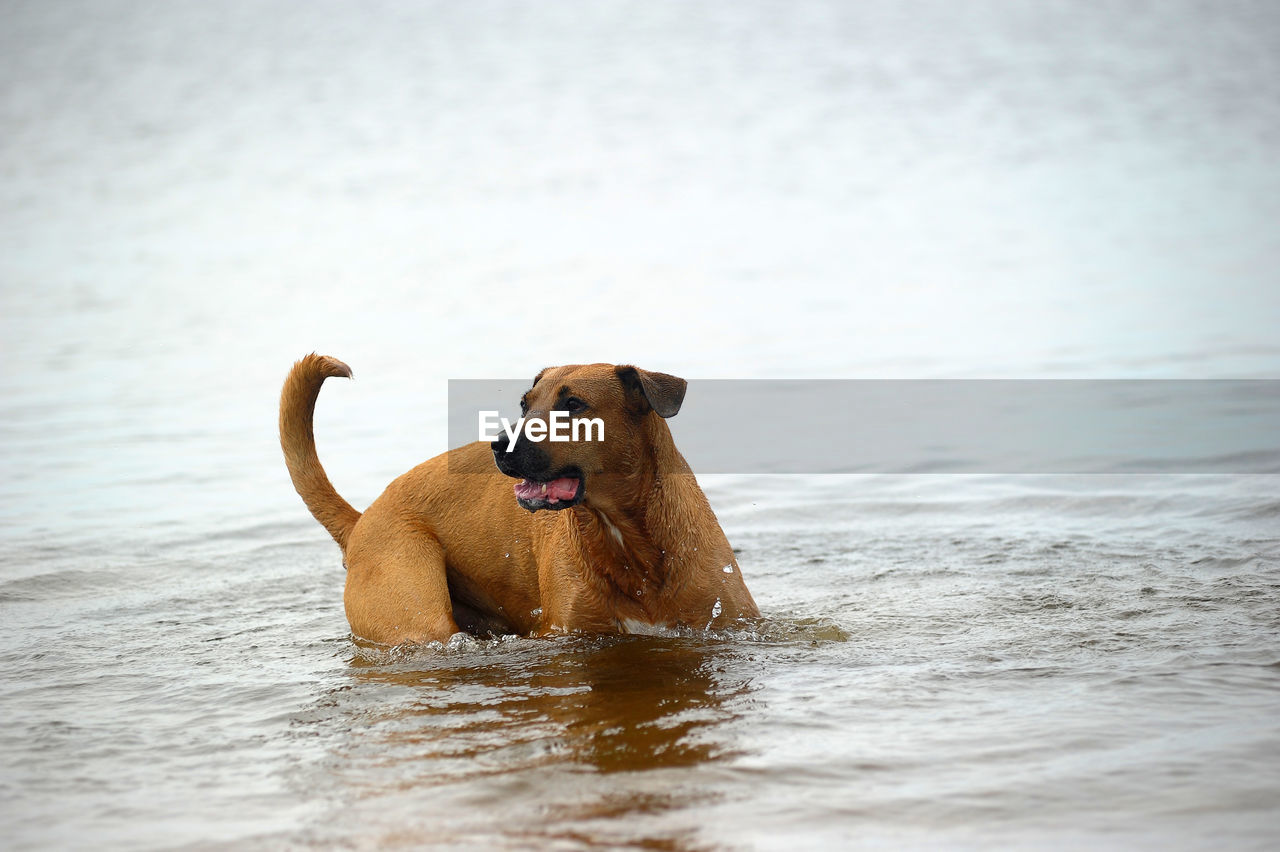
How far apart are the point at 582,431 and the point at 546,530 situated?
2.59 ft

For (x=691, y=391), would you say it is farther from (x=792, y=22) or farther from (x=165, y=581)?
(x=792, y=22)

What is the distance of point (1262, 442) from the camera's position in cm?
991

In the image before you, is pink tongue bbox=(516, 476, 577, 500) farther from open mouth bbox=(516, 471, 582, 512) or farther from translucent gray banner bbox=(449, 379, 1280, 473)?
translucent gray banner bbox=(449, 379, 1280, 473)

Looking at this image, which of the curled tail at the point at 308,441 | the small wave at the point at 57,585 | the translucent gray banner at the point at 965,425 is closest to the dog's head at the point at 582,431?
the curled tail at the point at 308,441

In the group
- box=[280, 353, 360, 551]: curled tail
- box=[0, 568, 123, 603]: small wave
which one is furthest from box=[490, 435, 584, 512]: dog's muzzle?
box=[0, 568, 123, 603]: small wave

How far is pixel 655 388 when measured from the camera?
18.1 ft

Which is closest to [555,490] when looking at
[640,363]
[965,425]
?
[965,425]

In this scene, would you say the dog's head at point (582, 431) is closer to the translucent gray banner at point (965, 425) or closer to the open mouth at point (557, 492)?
the open mouth at point (557, 492)

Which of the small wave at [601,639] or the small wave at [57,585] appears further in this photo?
the small wave at [57,585]

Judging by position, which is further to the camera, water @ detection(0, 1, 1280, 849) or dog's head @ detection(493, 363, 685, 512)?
dog's head @ detection(493, 363, 685, 512)

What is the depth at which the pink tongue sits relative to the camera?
218 inches

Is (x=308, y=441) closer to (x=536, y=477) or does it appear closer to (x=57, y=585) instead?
(x=536, y=477)

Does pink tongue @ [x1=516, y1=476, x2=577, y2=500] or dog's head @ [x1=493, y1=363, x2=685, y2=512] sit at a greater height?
dog's head @ [x1=493, y1=363, x2=685, y2=512]

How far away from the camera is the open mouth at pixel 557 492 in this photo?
218 inches
